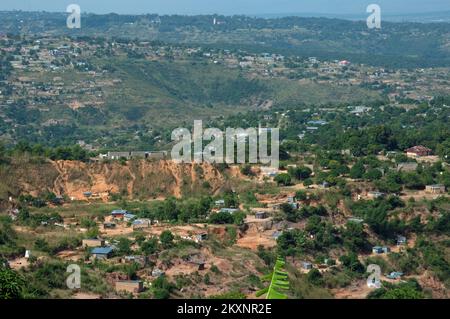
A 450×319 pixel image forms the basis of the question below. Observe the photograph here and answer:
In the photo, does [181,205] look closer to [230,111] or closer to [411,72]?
[230,111]

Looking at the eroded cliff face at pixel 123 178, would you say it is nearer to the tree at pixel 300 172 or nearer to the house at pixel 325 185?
the tree at pixel 300 172

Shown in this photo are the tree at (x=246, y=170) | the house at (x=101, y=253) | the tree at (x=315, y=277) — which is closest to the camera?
the house at (x=101, y=253)

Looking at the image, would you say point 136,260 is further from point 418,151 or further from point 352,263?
point 418,151

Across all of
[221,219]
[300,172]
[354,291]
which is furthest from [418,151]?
[354,291]

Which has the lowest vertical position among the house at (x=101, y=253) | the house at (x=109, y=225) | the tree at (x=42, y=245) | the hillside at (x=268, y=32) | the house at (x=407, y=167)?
the hillside at (x=268, y=32)

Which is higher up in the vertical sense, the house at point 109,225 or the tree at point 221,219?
the tree at point 221,219

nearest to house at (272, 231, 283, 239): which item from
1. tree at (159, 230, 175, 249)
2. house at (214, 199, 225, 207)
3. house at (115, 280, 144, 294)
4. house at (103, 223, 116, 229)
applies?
house at (214, 199, 225, 207)

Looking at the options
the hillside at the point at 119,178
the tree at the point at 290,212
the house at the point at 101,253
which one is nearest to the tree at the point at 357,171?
the hillside at the point at 119,178
